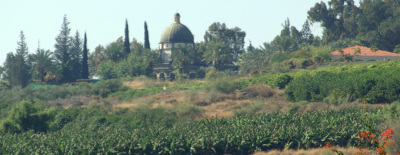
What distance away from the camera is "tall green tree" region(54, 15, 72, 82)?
7312 cm

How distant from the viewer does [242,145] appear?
26500 millimetres

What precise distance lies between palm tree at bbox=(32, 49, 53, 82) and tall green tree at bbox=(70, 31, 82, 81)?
160 inches

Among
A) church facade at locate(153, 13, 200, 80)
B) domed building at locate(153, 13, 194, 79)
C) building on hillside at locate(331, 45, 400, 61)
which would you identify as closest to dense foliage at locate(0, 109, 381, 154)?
building on hillside at locate(331, 45, 400, 61)

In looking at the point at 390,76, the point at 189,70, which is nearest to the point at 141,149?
the point at 390,76

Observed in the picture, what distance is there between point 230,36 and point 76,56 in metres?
27.2

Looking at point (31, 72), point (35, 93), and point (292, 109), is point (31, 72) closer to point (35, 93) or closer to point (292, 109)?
point (35, 93)

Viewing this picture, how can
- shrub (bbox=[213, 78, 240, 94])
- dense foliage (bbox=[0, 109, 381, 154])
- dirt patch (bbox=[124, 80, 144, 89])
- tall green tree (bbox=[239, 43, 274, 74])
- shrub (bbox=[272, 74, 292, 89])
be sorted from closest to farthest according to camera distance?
1. dense foliage (bbox=[0, 109, 381, 154])
2. shrub (bbox=[272, 74, 292, 89])
3. shrub (bbox=[213, 78, 240, 94])
4. dirt patch (bbox=[124, 80, 144, 89])
5. tall green tree (bbox=[239, 43, 274, 74])

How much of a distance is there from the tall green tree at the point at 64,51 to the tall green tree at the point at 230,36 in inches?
981

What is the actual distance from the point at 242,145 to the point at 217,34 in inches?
2499

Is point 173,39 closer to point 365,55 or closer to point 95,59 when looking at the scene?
point 95,59

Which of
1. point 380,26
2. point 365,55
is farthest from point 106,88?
point 380,26

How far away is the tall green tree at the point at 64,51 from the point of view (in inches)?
2879

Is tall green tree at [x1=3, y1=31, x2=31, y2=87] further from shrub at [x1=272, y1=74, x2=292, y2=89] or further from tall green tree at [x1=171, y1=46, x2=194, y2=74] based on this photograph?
shrub at [x1=272, y1=74, x2=292, y2=89]

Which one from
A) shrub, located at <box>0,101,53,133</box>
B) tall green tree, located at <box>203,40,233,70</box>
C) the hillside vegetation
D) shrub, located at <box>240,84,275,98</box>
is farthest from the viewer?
tall green tree, located at <box>203,40,233,70</box>
